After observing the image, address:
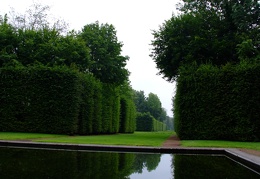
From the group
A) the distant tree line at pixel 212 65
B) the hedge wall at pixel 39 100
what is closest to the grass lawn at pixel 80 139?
the hedge wall at pixel 39 100

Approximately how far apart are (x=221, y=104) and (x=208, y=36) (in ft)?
35.7

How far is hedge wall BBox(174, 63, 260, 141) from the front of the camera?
17.1m

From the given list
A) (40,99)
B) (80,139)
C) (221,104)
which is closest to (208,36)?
(221,104)

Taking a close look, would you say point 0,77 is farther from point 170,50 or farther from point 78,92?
point 170,50

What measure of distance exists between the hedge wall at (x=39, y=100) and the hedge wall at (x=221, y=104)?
8.54m

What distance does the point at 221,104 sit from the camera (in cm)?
1778

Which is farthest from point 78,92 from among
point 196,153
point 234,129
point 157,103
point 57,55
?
point 157,103

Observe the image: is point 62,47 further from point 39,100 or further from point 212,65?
point 212,65

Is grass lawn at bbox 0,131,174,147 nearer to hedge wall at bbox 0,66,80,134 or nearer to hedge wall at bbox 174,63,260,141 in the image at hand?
hedge wall at bbox 0,66,80,134

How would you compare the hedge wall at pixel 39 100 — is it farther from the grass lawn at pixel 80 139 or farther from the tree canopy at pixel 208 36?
the tree canopy at pixel 208 36

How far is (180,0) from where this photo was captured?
33.8m

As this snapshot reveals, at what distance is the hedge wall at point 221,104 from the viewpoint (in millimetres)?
17094

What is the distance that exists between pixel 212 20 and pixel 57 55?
1598 cm

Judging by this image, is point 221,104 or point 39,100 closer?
point 221,104
